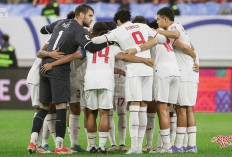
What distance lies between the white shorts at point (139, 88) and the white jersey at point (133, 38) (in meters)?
0.07

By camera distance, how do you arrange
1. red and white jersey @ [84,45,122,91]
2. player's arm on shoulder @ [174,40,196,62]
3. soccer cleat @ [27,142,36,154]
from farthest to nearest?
player's arm on shoulder @ [174,40,196,62]
red and white jersey @ [84,45,122,91]
soccer cleat @ [27,142,36,154]

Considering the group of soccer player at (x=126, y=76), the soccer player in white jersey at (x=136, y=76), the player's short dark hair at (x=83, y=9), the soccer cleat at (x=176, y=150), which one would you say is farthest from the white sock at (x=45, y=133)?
the soccer cleat at (x=176, y=150)

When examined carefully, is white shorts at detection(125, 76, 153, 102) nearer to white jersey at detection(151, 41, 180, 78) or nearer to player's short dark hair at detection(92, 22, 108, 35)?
white jersey at detection(151, 41, 180, 78)

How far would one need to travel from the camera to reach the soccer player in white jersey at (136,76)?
736 cm

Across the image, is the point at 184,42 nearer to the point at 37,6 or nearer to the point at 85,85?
the point at 85,85

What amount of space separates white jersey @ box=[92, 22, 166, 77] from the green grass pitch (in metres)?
1.18

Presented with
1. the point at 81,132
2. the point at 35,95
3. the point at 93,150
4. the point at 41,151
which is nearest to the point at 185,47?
the point at 93,150

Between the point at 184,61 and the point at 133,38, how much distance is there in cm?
91

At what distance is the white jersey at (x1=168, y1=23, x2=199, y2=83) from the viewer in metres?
7.78

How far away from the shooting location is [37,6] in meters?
20.6

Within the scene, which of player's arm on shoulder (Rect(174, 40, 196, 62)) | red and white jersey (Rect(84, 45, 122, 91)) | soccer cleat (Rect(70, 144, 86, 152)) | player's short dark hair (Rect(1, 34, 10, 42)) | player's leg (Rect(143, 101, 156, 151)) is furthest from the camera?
player's short dark hair (Rect(1, 34, 10, 42))

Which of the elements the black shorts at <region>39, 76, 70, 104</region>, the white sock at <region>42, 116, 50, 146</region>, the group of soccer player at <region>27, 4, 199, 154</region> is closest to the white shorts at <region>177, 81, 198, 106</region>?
the group of soccer player at <region>27, 4, 199, 154</region>

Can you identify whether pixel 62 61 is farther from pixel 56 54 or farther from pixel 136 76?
pixel 136 76

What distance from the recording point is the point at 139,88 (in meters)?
7.38
